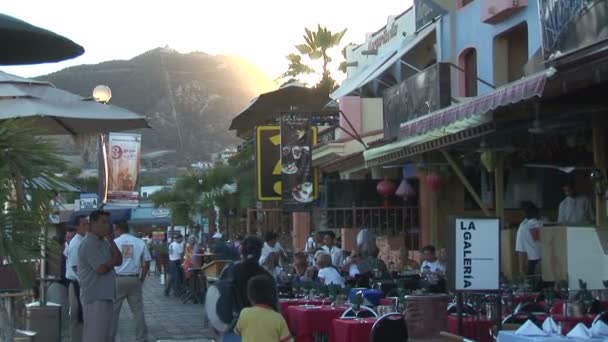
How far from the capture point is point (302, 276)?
14812 millimetres

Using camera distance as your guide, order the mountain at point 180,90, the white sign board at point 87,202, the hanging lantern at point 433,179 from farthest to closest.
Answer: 1. the mountain at point 180,90
2. the white sign board at point 87,202
3. the hanging lantern at point 433,179

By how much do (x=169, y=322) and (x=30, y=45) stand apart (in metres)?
12.7

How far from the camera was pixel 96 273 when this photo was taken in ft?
35.8

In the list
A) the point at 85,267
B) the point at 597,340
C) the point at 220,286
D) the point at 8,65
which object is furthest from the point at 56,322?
the point at 597,340

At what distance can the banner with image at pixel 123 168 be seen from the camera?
19016mm

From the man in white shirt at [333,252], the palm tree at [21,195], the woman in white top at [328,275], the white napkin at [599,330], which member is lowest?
the white napkin at [599,330]

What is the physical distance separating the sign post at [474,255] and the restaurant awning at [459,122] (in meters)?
1.91

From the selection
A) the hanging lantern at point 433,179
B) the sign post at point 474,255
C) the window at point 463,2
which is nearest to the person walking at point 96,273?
the sign post at point 474,255

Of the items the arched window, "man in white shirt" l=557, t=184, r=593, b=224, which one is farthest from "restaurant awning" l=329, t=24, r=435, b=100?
"man in white shirt" l=557, t=184, r=593, b=224

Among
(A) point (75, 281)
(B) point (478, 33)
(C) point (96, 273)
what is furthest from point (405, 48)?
(C) point (96, 273)

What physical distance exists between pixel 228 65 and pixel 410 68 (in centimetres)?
13420

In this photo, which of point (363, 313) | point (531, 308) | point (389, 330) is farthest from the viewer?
point (363, 313)

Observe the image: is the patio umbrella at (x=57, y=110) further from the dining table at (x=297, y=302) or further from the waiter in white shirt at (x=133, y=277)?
the waiter in white shirt at (x=133, y=277)

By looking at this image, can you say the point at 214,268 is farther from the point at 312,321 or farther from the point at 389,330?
the point at 389,330
